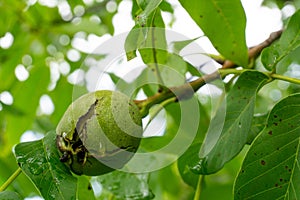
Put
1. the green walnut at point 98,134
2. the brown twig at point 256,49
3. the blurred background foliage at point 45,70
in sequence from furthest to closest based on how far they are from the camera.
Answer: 1. the blurred background foliage at point 45,70
2. the brown twig at point 256,49
3. the green walnut at point 98,134

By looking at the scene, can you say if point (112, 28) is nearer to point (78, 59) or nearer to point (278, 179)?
point (78, 59)

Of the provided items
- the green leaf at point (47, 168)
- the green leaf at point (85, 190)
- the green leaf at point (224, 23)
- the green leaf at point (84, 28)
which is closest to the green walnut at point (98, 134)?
the green leaf at point (47, 168)

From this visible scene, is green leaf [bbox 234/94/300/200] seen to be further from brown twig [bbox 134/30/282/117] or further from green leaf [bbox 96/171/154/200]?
green leaf [bbox 96/171/154/200]

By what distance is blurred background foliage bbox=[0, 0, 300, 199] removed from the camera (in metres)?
2.33

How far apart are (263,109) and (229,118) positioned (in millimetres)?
854

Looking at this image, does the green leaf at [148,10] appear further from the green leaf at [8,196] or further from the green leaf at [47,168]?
the green leaf at [8,196]

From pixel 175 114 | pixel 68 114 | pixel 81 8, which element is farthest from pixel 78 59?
pixel 68 114

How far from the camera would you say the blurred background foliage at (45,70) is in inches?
91.6

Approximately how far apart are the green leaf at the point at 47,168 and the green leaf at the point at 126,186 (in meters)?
0.46

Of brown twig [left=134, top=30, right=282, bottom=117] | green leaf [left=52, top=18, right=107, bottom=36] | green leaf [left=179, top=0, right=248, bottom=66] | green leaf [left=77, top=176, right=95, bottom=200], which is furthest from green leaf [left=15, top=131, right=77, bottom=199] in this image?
green leaf [left=52, top=18, right=107, bottom=36]

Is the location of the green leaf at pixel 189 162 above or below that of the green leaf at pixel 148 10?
below

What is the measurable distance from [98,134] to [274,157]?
42 cm

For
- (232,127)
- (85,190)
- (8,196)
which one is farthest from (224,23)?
(8,196)

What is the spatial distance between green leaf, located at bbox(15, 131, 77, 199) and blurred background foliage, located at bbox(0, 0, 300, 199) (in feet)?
2.09
